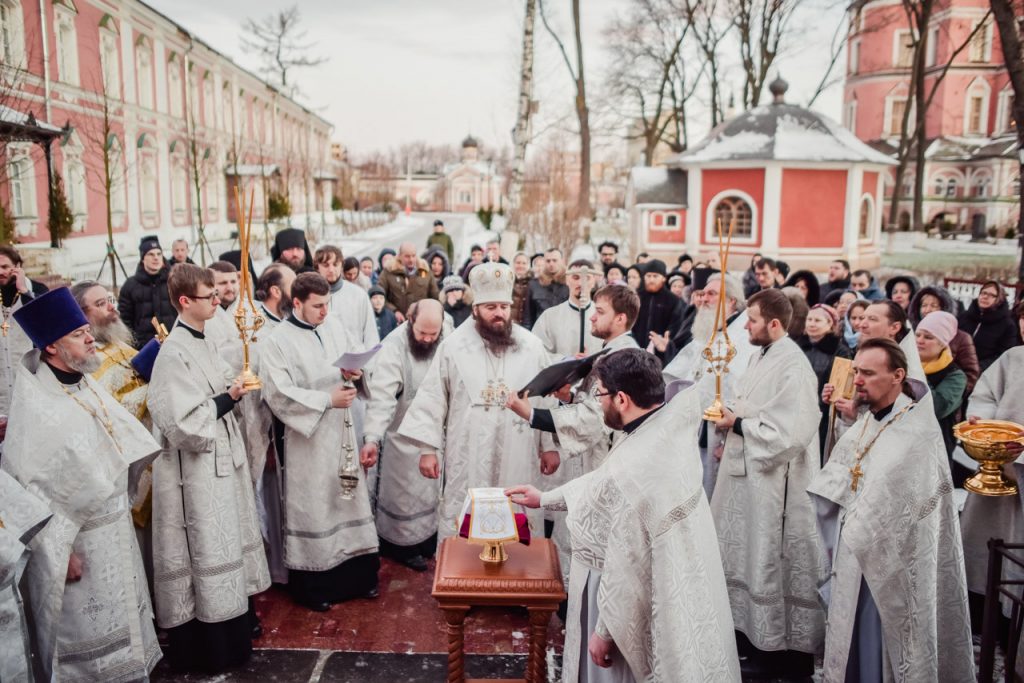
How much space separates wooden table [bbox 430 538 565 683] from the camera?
3105 millimetres

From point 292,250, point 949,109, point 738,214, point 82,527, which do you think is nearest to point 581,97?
point 738,214

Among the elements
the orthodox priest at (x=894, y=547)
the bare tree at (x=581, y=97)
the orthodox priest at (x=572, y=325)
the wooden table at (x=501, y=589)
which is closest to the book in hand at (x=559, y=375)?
the wooden table at (x=501, y=589)

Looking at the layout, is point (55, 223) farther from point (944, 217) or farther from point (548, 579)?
point (944, 217)

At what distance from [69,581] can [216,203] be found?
31681mm

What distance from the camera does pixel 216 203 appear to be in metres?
32.4

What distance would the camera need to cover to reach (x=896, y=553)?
10.6 ft

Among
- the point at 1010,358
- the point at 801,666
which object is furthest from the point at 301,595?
the point at 1010,358

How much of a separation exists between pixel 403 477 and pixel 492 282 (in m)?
1.63

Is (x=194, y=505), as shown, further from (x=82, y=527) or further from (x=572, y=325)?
(x=572, y=325)

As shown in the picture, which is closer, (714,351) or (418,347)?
(418,347)

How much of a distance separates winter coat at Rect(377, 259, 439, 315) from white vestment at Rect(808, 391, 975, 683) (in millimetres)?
6503

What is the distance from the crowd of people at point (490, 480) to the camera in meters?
2.85

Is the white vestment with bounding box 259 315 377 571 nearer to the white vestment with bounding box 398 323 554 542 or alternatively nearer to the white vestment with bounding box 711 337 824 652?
the white vestment with bounding box 398 323 554 542

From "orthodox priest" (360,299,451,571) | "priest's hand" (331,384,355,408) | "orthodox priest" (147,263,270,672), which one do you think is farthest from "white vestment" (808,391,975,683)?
"orthodox priest" (147,263,270,672)
